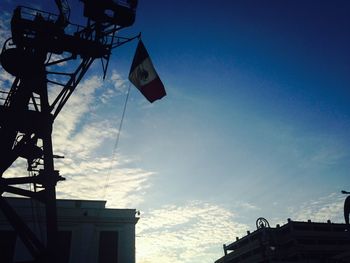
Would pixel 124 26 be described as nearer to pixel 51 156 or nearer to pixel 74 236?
pixel 51 156

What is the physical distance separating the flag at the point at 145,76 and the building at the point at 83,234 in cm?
1373

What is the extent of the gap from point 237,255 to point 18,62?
5868 centimetres

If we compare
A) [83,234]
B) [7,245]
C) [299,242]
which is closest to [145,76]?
[83,234]

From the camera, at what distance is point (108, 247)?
22.3 m

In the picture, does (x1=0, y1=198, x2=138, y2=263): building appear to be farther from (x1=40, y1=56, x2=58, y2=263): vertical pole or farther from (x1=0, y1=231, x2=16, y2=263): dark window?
(x1=40, y1=56, x2=58, y2=263): vertical pole

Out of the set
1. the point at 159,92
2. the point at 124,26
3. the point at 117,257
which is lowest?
the point at 117,257

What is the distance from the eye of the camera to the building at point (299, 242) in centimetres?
4881

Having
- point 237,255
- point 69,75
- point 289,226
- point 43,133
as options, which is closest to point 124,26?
point 69,75

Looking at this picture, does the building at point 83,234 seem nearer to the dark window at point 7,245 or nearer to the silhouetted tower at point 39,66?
the dark window at point 7,245

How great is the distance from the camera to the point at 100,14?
12.5m

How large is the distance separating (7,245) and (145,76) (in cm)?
1633

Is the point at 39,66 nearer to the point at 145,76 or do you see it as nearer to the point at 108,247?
the point at 145,76

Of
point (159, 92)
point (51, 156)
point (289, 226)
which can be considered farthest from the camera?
point (289, 226)

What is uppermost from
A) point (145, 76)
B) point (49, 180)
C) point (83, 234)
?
point (145, 76)
